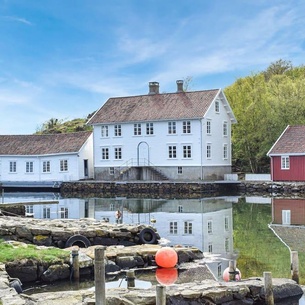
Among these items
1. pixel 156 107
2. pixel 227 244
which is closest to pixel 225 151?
pixel 156 107

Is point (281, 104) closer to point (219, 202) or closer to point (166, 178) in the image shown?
point (166, 178)

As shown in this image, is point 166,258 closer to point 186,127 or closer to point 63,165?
point 186,127

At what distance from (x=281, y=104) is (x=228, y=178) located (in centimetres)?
1088

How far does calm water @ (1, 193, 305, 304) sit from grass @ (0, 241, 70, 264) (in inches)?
171

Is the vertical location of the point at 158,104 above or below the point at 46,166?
above

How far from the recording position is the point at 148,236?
1934 centimetres

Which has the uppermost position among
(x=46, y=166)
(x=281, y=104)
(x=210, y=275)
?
(x=281, y=104)

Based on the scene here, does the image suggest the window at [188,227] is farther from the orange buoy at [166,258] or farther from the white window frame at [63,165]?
the white window frame at [63,165]

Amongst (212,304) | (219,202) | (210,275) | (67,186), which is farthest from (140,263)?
(67,186)

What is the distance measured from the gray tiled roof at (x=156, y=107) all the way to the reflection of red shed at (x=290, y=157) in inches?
304

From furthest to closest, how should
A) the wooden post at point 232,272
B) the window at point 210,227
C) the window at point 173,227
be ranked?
the window at point 173,227, the window at point 210,227, the wooden post at point 232,272

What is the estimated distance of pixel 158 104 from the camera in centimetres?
5281

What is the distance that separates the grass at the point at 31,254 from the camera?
45.2 ft

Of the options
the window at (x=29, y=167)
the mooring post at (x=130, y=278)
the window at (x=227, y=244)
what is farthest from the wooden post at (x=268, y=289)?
the window at (x=29, y=167)
